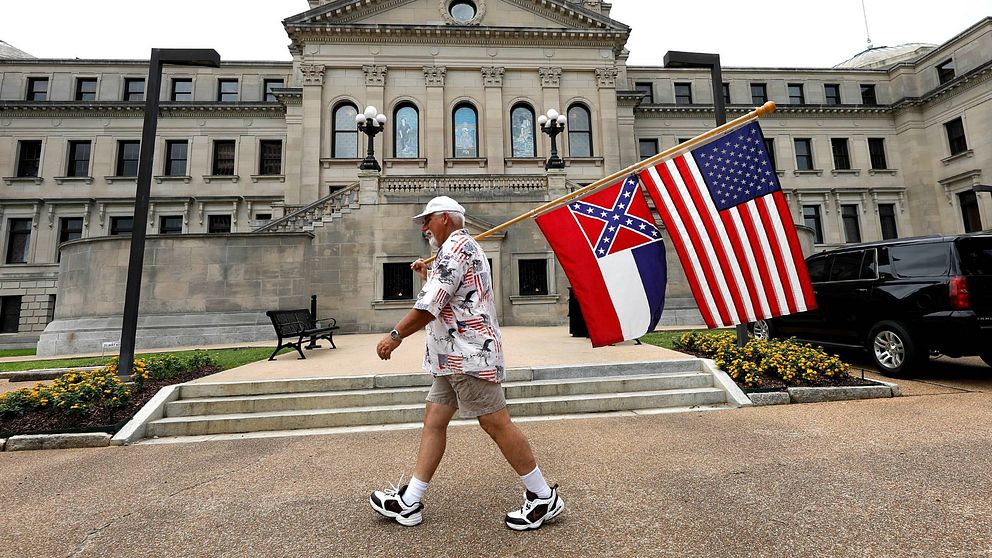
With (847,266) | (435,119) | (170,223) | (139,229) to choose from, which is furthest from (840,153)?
(170,223)

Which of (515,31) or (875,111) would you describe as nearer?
(515,31)

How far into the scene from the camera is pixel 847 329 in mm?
7902

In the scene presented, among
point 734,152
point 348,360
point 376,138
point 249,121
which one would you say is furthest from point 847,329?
point 249,121

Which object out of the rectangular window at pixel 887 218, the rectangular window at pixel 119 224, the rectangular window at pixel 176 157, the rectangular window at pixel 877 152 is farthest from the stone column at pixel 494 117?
the rectangular window at pixel 887 218

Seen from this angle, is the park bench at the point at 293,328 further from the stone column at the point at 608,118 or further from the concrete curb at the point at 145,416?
the stone column at the point at 608,118

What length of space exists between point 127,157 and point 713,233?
1579 inches

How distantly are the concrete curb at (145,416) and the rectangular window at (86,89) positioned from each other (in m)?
39.0

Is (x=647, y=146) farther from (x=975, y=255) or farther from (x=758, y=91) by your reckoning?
(x=975, y=255)

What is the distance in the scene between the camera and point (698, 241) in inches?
184

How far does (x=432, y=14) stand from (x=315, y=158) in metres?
11.4

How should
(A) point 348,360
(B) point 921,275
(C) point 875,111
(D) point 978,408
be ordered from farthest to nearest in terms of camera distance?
(C) point 875,111 < (A) point 348,360 < (B) point 921,275 < (D) point 978,408

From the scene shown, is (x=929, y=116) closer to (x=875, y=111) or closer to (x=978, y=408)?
(x=875, y=111)

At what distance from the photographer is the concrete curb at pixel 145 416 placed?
16.7ft

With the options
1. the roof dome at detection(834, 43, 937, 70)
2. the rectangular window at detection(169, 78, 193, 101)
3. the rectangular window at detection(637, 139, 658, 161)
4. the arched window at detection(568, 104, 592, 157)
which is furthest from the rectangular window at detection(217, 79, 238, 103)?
the roof dome at detection(834, 43, 937, 70)
